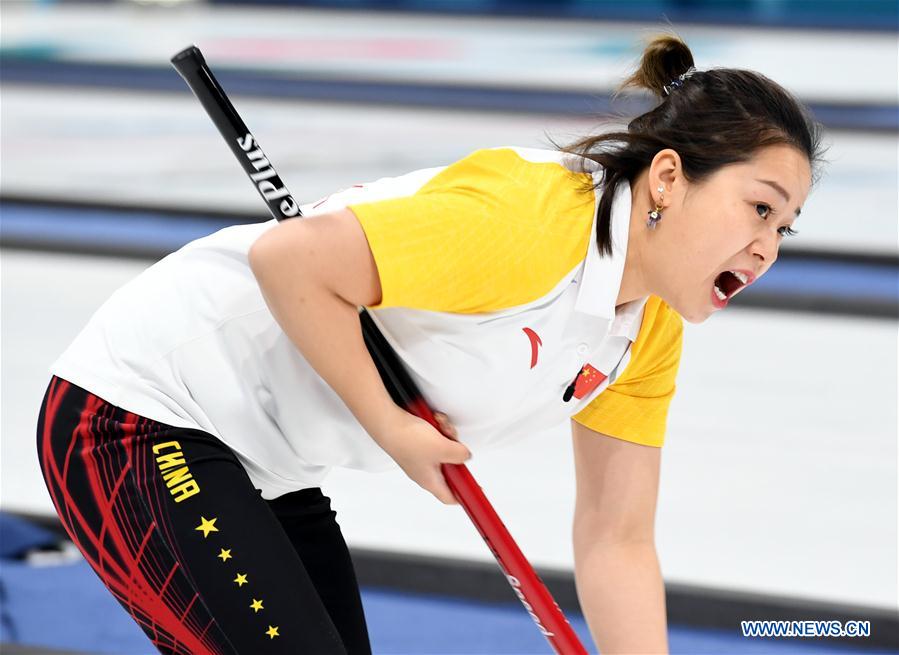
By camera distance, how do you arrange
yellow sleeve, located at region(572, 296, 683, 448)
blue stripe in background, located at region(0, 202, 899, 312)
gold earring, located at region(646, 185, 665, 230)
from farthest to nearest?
1. blue stripe in background, located at region(0, 202, 899, 312)
2. yellow sleeve, located at region(572, 296, 683, 448)
3. gold earring, located at region(646, 185, 665, 230)

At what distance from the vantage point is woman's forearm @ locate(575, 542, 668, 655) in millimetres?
1491

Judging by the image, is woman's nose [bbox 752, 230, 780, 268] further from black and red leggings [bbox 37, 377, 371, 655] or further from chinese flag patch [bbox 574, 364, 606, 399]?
black and red leggings [bbox 37, 377, 371, 655]

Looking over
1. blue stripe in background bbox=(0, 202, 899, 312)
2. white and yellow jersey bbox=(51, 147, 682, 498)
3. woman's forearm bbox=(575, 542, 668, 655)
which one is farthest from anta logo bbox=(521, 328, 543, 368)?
blue stripe in background bbox=(0, 202, 899, 312)

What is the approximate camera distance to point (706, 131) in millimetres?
1247

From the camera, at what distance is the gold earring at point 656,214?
127 centimetres

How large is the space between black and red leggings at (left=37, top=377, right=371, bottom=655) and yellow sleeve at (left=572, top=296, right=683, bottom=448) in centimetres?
41

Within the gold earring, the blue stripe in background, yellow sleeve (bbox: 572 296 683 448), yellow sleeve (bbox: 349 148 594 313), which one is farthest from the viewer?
the blue stripe in background

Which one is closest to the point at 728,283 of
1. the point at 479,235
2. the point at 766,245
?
the point at 766,245

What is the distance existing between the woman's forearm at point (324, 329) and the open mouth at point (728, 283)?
35cm

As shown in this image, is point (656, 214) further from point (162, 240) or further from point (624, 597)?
point (162, 240)

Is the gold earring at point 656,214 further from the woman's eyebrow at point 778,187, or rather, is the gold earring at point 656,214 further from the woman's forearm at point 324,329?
the woman's forearm at point 324,329

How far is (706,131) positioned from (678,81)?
0.35 feet

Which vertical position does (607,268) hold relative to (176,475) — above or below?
above

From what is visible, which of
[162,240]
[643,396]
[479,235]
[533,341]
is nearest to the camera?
[479,235]
